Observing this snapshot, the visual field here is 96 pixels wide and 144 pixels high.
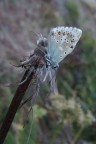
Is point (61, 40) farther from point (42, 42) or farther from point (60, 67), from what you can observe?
point (60, 67)

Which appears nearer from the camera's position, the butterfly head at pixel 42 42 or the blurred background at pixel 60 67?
the butterfly head at pixel 42 42

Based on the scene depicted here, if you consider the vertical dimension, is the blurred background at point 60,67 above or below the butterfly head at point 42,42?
above

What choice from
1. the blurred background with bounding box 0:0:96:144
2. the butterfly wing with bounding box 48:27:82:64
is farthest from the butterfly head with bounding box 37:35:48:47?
the blurred background with bounding box 0:0:96:144

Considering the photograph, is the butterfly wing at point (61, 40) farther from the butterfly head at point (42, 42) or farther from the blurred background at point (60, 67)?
the blurred background at point (60, 67)

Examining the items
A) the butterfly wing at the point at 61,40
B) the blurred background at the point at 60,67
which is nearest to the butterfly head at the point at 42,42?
the butterfly wing at the point at 61,40

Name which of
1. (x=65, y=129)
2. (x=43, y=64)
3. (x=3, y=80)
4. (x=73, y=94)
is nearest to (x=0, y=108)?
(x=3, y=80)
